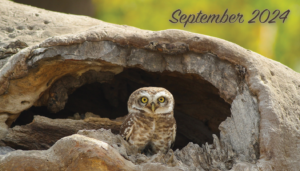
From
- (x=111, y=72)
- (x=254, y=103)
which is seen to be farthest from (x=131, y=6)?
(x=254, y=103)

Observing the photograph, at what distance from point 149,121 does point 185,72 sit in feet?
1.78

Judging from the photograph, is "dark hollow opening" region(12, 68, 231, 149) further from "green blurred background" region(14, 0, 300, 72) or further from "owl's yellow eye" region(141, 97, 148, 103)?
"green blurred background" region(14, 0, 300, 72)

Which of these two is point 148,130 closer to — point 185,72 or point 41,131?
point 185,72

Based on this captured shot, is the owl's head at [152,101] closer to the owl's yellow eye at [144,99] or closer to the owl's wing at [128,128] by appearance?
the owl's yellow eye at [144,99]

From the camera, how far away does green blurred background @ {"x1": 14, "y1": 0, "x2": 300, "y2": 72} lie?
6.51m

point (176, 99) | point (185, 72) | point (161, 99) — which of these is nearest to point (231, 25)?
point (176, 99)

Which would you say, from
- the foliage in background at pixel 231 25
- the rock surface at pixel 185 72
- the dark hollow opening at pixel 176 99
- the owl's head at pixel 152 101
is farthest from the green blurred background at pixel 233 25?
the owl's head at pixel 152 101

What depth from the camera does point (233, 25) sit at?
7.23 meters

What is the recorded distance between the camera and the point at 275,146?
222 centimetres

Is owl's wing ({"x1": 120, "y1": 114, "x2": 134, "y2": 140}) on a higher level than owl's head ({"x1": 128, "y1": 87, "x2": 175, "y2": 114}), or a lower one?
lower

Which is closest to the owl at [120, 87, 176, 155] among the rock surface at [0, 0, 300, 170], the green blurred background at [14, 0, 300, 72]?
the rock surface at [0, 0, 300, 170]

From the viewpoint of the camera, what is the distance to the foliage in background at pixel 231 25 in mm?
6570

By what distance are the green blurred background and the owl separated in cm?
391

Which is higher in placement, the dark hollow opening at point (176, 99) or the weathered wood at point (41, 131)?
the dark hollow opening at point (176, 99)
